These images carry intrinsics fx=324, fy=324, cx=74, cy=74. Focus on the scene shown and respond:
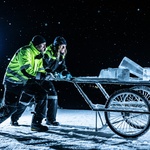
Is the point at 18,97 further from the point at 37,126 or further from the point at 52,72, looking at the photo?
the point at 52,72

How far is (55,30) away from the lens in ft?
72.7

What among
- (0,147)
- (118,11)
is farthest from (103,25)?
(0,147)

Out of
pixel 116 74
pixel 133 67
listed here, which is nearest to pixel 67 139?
pixel 116 74

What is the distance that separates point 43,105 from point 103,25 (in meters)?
17.7

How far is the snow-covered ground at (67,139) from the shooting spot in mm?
4828

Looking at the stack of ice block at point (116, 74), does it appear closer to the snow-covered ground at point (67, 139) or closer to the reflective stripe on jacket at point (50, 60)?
the snow-covered ground at point (67, 139)

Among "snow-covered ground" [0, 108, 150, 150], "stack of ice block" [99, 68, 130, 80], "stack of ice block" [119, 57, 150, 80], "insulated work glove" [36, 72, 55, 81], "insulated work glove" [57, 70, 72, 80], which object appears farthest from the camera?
"insulated work glove" [36, 72, 55, 81]

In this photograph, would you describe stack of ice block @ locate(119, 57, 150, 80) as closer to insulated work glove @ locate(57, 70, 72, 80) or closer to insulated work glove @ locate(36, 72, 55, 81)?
insulated work glove @ locate(57, 70, 72, 80)

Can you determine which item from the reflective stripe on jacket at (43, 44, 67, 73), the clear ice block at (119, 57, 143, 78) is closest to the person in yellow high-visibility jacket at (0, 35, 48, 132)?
the reflective stripe on jacket at (43, 44, 67, 73)

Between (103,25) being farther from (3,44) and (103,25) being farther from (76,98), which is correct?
(76,98)

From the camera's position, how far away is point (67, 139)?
5367mm

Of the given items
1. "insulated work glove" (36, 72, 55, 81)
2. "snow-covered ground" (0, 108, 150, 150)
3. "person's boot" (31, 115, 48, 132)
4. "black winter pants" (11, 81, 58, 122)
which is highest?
"insulated work glove" (36, 72, 55, 81)

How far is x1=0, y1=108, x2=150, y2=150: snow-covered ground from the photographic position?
15.8 ft

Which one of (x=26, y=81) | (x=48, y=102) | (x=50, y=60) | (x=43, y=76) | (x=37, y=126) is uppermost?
(x=50, y=60)
